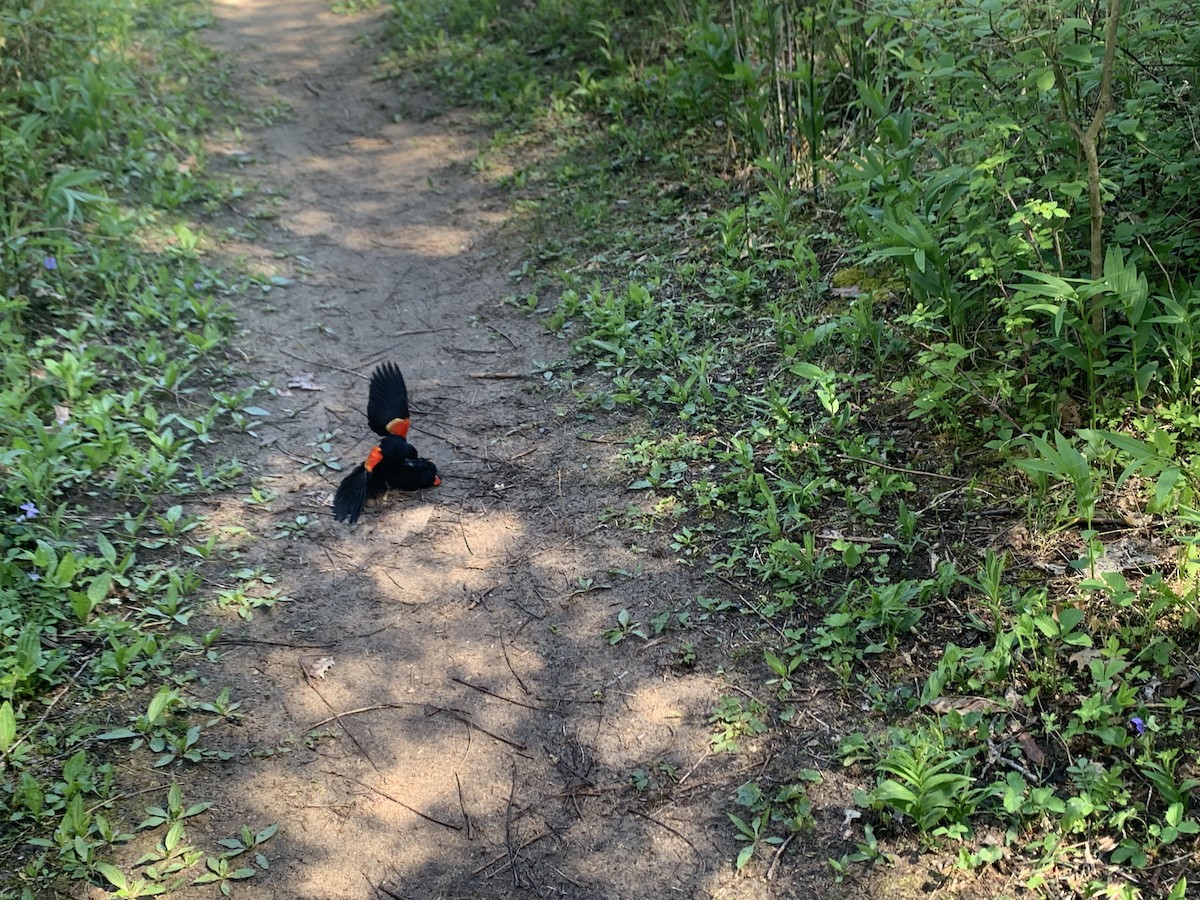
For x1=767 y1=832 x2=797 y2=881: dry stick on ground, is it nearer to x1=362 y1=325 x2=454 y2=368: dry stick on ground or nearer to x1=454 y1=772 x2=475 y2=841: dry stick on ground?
x1=454 y1=772 x2=475 y2=841: dry stick on ground

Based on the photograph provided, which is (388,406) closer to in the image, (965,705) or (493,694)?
(493,694)

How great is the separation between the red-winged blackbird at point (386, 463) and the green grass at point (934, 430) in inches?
36.4

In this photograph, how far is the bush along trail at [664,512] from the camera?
255cm

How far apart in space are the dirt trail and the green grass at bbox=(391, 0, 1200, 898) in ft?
0.57

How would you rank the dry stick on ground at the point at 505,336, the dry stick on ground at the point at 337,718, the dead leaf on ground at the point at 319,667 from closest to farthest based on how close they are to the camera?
the dry stick on ground at the point at 337,718
the dead leaf on ground at the point at 319,667
the dry stick on ground at the point at 505,336

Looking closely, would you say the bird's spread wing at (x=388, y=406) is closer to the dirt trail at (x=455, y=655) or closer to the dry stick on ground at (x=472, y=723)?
the dirt trail at (x=455, y=655)

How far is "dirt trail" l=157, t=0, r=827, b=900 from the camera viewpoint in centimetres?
259

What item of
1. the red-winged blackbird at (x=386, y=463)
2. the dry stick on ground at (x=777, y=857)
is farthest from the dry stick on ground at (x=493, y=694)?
the red-winged blackbird at (x=386, y=463)

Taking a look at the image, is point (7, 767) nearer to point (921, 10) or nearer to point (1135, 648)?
point (1135, 648)

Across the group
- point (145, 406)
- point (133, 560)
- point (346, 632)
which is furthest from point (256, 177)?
point (346, 632)

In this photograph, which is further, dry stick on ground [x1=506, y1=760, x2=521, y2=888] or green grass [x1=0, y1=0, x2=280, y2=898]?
green grass [x1=0, y1=0, x2=280, y2=898]

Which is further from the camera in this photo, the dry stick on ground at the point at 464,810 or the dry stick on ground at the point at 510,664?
the dry stick on ground at the point at 510,664

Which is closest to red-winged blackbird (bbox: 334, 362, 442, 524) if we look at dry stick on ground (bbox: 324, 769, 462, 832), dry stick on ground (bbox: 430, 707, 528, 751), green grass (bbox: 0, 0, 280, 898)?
green grass (bbox: 0, 0, 280, 898)

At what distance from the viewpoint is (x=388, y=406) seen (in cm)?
400
